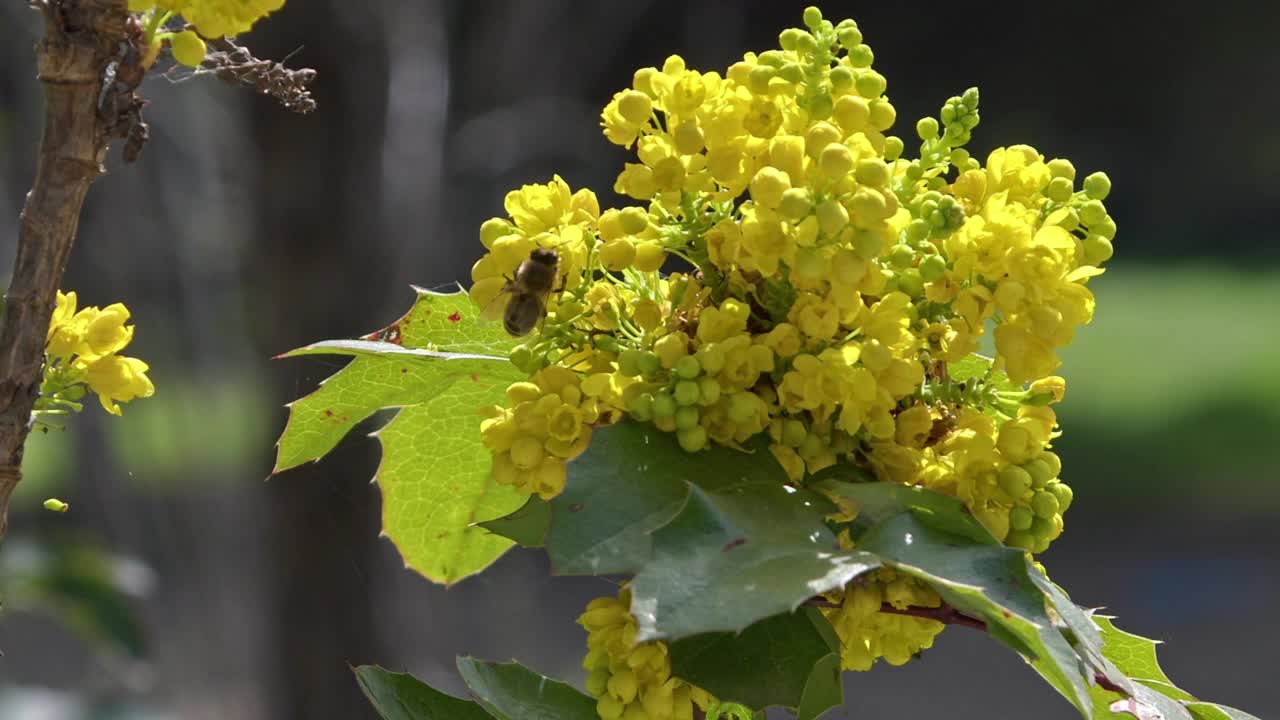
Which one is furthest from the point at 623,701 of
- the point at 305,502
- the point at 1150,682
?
the point at 305,502

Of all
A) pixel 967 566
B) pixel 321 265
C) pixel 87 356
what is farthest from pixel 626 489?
pixel 321 265

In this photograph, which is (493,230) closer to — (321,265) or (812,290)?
(812,290)

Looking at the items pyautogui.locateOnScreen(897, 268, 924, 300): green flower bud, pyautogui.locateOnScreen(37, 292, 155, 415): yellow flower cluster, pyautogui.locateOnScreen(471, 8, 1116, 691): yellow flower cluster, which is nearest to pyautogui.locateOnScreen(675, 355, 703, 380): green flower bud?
pyautogui.locateOnScreen(471, 8, 1116, 691): yellow flower cluster

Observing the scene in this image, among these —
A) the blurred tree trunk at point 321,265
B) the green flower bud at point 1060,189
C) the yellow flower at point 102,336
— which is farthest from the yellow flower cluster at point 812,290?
the blurred tree trunk at point 321,265

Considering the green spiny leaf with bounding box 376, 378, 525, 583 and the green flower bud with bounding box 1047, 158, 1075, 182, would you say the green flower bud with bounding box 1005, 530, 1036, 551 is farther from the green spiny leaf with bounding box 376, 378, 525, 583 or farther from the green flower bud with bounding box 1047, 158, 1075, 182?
the green spiny leaf with bounding box 376, 378, 525, 583

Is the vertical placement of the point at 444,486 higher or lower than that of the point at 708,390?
lower
